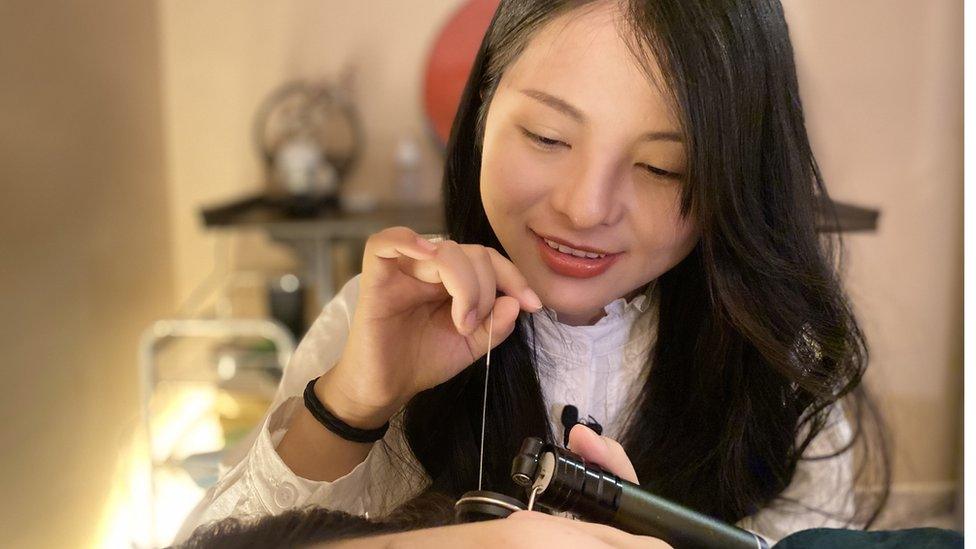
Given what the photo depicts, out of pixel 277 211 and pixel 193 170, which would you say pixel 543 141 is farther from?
pixel 277 211

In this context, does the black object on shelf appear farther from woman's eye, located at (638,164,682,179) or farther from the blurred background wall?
woman's eye, located at (638,164,682,179)

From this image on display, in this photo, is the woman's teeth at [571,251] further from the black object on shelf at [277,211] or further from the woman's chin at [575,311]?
the black object on shelf at [277,211]

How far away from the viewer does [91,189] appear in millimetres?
400

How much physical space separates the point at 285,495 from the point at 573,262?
6.1 inches

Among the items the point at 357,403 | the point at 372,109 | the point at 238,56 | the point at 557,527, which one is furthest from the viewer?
the point at 372,109

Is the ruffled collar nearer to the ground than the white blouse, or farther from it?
farther from it

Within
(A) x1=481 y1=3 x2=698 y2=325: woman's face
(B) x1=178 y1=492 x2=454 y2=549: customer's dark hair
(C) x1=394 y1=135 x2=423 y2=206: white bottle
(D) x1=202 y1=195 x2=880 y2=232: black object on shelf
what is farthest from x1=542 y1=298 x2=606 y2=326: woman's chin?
(C) x1=394 y1=135 x2=423 y2=206: white bottle

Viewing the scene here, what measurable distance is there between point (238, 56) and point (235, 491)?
3.24ft

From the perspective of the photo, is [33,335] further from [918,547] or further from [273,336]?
[273,336]

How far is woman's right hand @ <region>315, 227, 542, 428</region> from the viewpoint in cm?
33

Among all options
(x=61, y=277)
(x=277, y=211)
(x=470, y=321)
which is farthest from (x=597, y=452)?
(x=277, y=211)

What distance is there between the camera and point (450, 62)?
4.85 feet

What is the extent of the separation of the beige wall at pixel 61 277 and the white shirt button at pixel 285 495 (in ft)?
0.22

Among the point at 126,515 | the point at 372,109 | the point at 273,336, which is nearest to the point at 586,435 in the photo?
the point at 126,515
